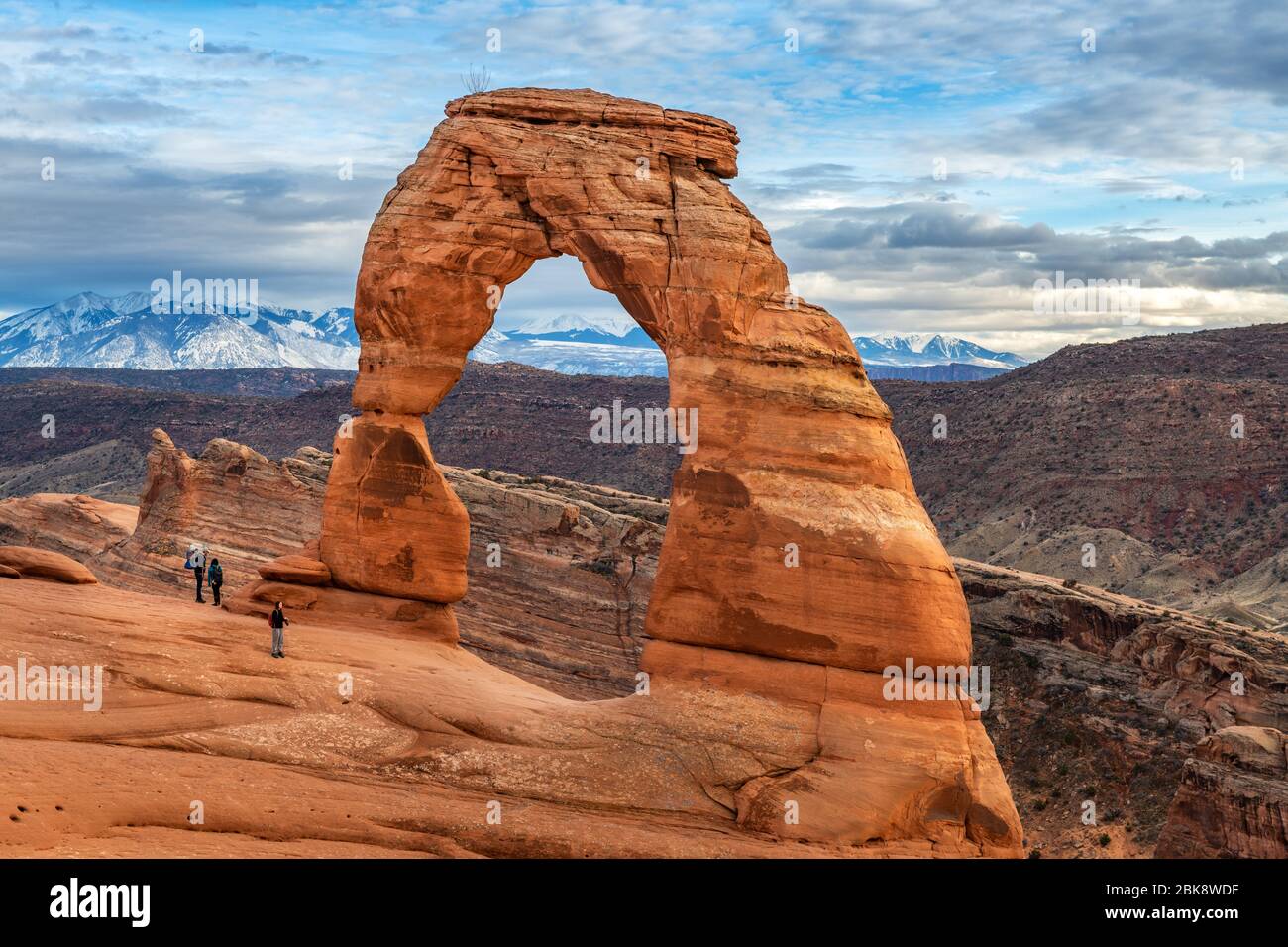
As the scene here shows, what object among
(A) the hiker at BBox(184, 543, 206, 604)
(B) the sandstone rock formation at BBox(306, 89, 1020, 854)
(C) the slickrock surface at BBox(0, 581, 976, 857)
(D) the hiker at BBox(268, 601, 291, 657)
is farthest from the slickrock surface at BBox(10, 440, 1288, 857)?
(D) the hiker at BBox(268, 601, 291, 657)

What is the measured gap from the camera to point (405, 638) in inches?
1103

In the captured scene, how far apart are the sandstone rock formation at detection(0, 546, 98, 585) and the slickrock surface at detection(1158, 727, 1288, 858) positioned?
23849 millimetres

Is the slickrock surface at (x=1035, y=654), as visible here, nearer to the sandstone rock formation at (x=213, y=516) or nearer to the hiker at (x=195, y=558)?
the sandstone rock formation at (x=213, y=516)

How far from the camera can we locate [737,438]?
→ 24.3 meters

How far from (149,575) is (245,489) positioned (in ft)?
14.3

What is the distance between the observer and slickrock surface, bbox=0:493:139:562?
48.1 meters

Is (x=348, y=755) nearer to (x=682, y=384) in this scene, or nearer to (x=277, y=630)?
(x=277, y=630)

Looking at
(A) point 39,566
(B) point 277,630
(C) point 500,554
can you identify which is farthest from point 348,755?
(C) point 500,554

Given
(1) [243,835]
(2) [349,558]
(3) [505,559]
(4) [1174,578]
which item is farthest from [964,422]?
(1) [243,835]

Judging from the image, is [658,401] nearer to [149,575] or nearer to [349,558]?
[149,575]

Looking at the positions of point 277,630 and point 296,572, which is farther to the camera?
point 296,572

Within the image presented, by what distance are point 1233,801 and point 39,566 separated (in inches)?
1000

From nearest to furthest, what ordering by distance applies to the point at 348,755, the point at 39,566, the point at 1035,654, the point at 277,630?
the point at 348,755 < the point at 277,630 < the point at 39,566 < the point at 1035,654

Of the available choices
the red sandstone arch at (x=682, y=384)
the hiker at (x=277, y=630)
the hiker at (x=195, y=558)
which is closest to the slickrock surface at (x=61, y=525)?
the hiker at (x=195, y=558)
